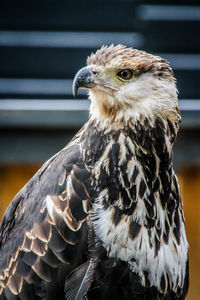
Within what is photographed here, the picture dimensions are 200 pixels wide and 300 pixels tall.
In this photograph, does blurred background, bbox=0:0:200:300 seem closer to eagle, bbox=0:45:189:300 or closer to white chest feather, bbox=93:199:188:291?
eagle, bbox=0:45:189:300

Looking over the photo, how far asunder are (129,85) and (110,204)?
58cm

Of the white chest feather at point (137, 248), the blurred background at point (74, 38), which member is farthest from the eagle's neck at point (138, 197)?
the blurred background at point (74, 38)

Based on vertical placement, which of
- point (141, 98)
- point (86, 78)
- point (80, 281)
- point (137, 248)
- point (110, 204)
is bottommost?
point (80, 281)

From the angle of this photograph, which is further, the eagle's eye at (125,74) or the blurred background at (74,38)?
the blurred background at (74,38)

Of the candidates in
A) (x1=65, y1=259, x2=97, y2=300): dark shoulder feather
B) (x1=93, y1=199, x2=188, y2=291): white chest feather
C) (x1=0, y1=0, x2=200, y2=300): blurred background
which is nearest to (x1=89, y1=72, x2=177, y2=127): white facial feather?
(x1=93, y1=199, x2=188, y2=291): white chest feather

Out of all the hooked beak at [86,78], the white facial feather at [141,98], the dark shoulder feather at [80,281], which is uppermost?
the hooked beak at [86,78]

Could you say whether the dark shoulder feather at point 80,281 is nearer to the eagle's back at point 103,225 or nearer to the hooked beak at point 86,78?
the eagle's back at point 103,225

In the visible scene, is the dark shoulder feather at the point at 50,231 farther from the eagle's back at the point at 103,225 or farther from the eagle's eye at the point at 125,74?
the eagle's eye at the point at 125,74

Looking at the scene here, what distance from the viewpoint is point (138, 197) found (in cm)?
356

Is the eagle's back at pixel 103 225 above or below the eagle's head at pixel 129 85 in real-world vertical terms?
below

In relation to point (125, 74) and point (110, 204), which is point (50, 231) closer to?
point (110, 204)

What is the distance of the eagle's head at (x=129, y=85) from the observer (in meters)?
3.52

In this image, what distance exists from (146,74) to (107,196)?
0.62 m

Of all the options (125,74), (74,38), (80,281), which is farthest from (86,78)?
(74,38)
